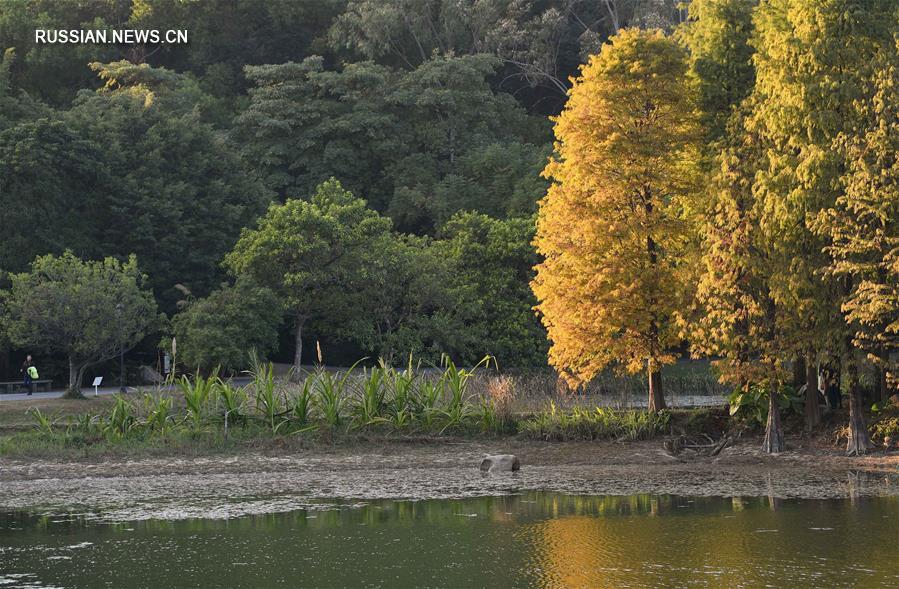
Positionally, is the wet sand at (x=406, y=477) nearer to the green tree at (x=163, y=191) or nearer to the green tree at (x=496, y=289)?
the green tree at (x=496, y=289)

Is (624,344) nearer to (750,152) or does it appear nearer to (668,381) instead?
(750,152)

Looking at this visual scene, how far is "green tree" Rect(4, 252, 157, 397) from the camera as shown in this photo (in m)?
41.5

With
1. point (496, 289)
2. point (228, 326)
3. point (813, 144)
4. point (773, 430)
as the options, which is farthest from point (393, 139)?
point (813, 144)

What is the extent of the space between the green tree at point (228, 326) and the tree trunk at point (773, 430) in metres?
21.7

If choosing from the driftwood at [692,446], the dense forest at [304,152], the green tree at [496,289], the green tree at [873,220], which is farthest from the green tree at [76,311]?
the green tree at [873,220]

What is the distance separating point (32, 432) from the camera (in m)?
28.9

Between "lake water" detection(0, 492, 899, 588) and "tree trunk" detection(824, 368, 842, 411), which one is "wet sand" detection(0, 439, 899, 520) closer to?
"lake water" detection(0, 492, 899, 588)

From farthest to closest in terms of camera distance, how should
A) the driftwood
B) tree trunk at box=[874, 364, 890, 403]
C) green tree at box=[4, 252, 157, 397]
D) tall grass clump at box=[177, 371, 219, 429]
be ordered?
green tree at box=[4, 252, 157, 397]
tall grass clump at box=[177, 371, 219, 429]
tree trunk at box=[874, 364, 890, 403]
the driftwood

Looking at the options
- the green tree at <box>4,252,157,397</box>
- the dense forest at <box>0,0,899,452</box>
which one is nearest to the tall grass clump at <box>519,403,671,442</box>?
the dense forest at <box>0,0,899,452</box>

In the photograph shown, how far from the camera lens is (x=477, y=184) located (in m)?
56.4

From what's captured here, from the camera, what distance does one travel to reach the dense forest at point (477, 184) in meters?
25.5

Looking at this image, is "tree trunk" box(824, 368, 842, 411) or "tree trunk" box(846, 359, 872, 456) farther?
"tree trunk" box(824, 368, 842, 411)

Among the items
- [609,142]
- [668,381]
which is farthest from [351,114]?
[609,142]

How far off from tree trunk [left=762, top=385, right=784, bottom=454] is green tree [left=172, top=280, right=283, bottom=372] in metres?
21.7
